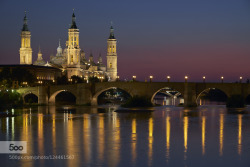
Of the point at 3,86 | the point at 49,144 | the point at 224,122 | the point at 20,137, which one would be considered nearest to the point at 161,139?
the point at 49,144

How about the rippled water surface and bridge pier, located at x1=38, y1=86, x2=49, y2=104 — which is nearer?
the rippled water surface

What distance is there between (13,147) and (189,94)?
158ft

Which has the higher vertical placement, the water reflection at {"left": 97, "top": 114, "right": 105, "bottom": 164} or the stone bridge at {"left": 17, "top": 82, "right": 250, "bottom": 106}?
the stone bridge at {"left": 17, "top": 82, "right": 250, "bottom": 106}

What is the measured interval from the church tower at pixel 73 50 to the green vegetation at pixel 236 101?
97.5 m

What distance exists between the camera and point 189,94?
7794cm

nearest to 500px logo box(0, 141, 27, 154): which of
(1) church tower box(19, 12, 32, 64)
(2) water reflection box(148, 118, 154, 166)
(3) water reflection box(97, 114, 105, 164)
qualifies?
(3) water reflection box(97, 114, 105, 164)

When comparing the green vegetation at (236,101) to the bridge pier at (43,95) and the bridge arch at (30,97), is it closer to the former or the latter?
the bridge pier at (43,95)

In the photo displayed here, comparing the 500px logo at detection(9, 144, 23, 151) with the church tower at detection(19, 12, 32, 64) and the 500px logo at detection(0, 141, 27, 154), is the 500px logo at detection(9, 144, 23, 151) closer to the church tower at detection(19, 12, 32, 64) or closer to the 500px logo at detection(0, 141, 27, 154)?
the 500px logo at detection(0, 141, 27, 154)

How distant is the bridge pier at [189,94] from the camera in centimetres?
7756

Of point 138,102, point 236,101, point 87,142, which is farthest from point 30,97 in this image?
point 87,142

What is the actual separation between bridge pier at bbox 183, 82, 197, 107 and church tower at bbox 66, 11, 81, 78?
94091 millimetres

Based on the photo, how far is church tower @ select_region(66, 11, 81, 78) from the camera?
16712cm

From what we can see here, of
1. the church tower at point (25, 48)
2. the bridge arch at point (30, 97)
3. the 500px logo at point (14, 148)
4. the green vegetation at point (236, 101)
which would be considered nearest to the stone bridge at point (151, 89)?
the green vegetation at point (236, 101)

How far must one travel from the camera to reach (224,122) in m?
51.2
